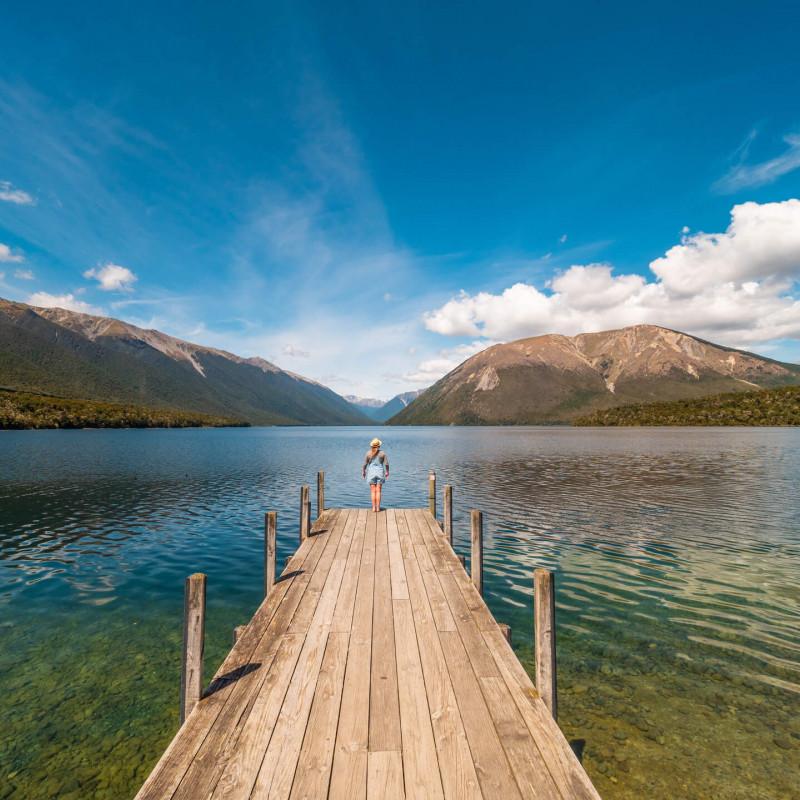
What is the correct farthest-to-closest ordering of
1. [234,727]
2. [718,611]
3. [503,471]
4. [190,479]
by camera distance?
[503,471], [190,479], [718,611], [234,727]

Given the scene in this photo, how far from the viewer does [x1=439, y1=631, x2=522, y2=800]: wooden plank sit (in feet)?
13.9

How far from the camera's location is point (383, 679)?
20.4ft

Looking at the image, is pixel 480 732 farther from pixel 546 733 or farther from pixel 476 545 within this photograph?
pixel 476 545

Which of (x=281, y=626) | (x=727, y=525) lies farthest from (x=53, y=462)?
(x=727, y=525)

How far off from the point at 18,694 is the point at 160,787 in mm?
7281

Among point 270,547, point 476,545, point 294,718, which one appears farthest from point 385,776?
point 476,545

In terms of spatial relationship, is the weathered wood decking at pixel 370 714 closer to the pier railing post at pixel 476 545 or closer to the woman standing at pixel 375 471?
the pier railing post at pixel 476 545

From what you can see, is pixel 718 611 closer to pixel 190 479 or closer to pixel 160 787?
pixel 160 787

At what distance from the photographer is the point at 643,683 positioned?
9070 mm

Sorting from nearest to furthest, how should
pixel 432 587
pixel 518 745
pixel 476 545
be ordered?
pixel 518 745 < pixel 432 587 < pixel 476 545

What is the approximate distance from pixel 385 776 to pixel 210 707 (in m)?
2.52

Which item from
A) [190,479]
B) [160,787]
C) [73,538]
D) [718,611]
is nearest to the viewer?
[160,787]

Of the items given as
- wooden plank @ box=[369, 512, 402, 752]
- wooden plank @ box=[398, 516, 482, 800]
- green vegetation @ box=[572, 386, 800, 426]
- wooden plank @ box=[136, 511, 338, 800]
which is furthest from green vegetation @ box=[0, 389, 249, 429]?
green vegetation @ box=[572, 386, 800, 426]

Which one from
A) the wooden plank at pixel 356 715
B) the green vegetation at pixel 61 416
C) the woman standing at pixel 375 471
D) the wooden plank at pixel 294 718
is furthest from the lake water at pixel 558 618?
the green vegetation at pixel 61 416
